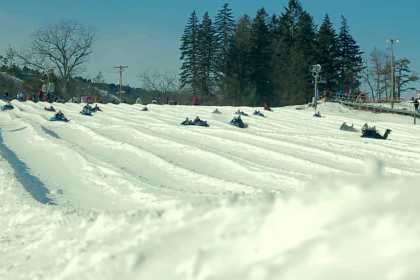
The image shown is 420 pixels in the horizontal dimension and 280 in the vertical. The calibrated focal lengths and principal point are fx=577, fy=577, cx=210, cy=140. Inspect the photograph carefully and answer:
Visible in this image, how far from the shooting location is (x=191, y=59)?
6388cm

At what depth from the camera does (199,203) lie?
3.99 m

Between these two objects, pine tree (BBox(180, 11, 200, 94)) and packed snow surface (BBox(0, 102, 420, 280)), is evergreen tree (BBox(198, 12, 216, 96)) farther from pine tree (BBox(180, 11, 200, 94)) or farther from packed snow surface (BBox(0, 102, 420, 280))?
packed snow surface (BBox(0, 102, 420, 280))

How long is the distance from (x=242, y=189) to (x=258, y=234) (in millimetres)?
4951

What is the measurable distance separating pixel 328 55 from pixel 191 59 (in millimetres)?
14999

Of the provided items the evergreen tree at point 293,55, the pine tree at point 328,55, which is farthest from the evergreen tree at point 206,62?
the pine tree at point 328,55

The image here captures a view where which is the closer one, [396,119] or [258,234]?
[258,234]

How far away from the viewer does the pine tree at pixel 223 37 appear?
61.3 m

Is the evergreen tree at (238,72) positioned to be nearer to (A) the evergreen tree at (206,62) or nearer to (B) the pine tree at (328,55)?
(A) the evergreen tree at (206,62)

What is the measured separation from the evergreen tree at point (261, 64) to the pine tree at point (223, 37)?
10.2 feet

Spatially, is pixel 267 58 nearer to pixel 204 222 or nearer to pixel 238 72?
pixel 238 72

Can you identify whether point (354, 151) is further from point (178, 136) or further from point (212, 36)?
point (212, 36)

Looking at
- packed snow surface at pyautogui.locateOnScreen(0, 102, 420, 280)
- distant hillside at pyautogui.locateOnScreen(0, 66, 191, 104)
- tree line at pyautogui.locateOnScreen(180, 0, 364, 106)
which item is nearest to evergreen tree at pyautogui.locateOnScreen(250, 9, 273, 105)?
tree line at pyautogui.locateOnScreen(180, 0, 364, 106)

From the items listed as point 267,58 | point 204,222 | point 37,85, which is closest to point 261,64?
point 267,58

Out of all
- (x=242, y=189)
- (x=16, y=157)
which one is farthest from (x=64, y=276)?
(x=16, y=157)
